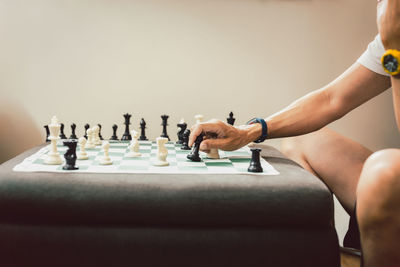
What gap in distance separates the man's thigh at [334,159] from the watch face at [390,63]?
16.8 inches

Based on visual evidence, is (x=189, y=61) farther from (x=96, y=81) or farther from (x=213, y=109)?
(x=96, y=81)

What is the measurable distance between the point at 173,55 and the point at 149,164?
98 cm

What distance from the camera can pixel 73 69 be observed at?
86.4 inches

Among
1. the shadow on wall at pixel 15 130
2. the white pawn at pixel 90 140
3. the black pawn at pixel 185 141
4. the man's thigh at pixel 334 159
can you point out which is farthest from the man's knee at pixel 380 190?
the shadow on wall at pixel 15 130

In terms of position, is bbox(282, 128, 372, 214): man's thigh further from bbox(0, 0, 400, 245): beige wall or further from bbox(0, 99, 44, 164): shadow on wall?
bbox(0, 99, 44, 164): shadow on wall

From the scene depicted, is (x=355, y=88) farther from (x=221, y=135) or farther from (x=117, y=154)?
(x=117, y=154)

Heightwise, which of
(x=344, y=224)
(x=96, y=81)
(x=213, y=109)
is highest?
(x=96, y=81)

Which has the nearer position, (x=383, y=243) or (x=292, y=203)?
(x=383, y=243)

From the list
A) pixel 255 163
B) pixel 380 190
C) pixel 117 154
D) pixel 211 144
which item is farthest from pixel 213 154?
pixel 380 190

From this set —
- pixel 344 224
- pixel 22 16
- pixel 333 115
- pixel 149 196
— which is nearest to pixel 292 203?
pixel 149 196

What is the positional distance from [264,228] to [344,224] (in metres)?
1.39

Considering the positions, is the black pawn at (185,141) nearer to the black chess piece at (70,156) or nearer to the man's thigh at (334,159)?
the man's thigh at (334,159)

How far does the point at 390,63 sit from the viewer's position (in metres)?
1.15

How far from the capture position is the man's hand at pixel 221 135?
1.45 meters
